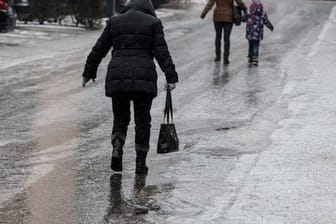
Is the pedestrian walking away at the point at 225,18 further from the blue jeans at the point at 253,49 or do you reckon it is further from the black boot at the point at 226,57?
the blue jeans at the point at 253,49

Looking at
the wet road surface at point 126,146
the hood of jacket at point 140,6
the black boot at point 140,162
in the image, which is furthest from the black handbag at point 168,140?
the hood of jacket at point 140,6

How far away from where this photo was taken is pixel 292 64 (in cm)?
1762

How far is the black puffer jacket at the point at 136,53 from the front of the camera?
7480 mm

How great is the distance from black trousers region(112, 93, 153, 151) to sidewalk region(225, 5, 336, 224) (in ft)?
3.51

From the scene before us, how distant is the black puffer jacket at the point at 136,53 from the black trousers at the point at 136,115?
0.10m

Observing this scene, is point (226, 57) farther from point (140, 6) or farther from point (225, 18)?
point (140, 6)

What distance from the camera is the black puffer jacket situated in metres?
7.48

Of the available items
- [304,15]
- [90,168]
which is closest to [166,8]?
[304,15]

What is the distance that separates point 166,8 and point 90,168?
115 feet

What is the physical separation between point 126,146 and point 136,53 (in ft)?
6.45

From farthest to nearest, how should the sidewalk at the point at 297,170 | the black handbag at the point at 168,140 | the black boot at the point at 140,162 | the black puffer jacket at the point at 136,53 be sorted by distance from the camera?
the black handbag at the point at 168,140
the black boot at the point at 140,162
the black puffer jacket at the point at 136,53
the sidewalk at the point at 297,170

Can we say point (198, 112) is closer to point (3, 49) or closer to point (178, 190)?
point (178, 190)

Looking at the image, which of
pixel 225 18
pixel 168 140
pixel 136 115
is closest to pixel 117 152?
pixel 136 115

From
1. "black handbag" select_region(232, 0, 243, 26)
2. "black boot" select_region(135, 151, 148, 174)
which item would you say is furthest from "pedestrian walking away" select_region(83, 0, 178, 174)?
"black handbag" select_region(232, 0, 243, 26)
